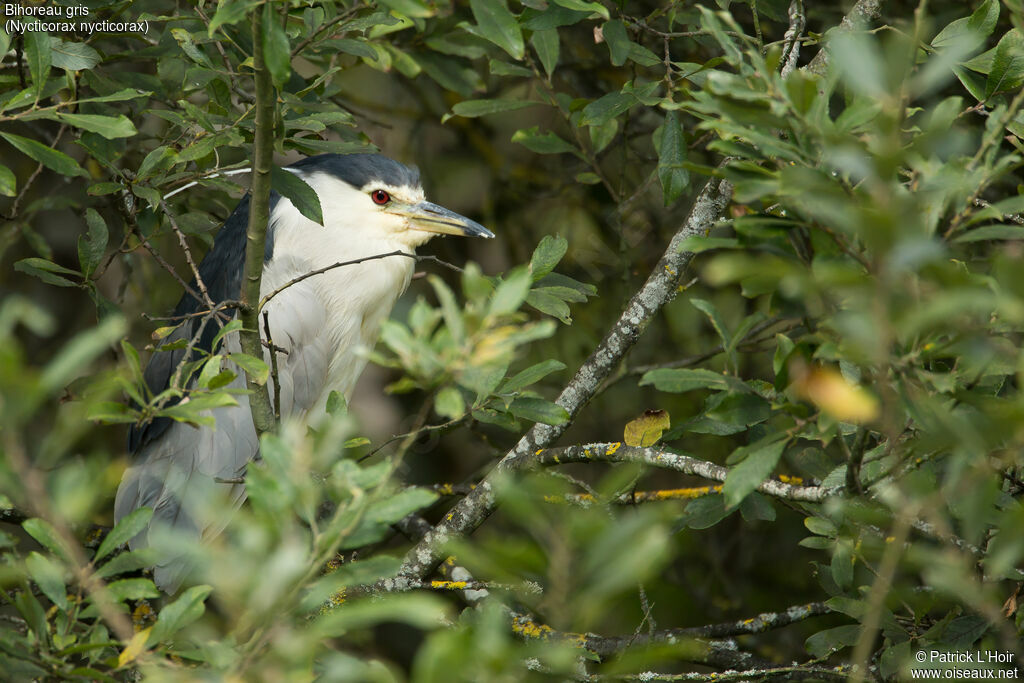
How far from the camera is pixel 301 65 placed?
13.2 feet

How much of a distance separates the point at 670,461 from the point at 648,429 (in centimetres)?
13

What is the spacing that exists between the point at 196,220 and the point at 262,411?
70 cm

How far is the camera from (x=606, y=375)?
1938 millimetres

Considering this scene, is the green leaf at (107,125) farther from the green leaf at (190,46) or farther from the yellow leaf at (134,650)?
the yellow leaf at (134,650)

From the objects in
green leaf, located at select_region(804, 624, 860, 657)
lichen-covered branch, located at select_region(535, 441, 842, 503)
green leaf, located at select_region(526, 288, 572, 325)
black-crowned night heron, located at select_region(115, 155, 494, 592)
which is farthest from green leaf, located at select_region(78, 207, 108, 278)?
green leaf, located at select_region(804, 624, 860, 657)

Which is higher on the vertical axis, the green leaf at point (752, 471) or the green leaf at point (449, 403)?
the green leaf at point (449, 403)

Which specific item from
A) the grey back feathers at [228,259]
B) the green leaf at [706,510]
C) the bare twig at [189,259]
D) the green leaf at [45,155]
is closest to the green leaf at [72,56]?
the bare twig at [189,259]

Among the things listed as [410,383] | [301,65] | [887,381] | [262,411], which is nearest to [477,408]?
[262,411]

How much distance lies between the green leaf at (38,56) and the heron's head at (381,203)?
138 cm

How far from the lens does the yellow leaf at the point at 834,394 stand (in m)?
0.85

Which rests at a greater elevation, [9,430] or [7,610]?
[9,430]

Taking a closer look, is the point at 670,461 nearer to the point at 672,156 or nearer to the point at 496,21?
the point at 672,156

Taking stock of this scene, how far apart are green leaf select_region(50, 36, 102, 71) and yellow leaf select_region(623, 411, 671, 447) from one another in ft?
3.76

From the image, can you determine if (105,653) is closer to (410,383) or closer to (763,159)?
(410,383)
